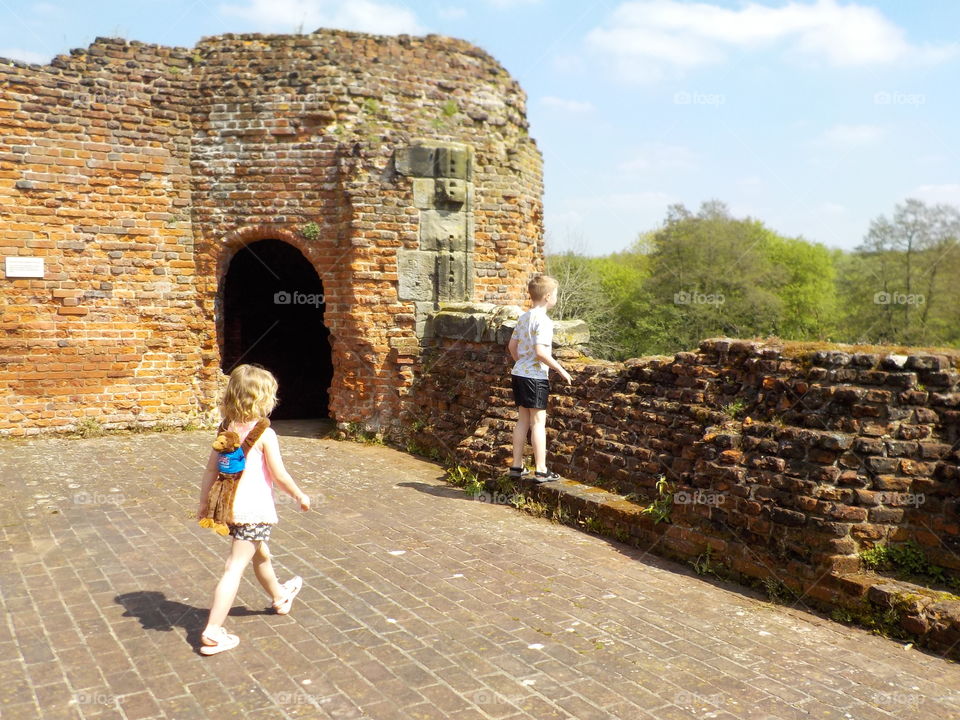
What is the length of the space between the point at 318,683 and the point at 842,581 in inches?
122

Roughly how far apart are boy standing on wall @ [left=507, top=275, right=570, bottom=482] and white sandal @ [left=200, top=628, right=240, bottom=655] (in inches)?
139

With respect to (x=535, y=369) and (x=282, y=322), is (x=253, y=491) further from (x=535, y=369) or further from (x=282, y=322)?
(x=282, y=322)

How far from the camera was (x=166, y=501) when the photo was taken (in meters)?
7.07

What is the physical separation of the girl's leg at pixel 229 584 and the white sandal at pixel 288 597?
44 centimetres

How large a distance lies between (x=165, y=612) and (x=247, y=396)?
143cm

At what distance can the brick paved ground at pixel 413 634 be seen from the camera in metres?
3.62

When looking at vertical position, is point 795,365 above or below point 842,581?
above

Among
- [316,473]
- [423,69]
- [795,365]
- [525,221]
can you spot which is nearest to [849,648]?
[795,365]

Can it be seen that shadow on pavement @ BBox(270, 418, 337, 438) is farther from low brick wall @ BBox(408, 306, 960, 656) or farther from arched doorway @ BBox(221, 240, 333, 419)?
low brick wall @ BBox(408, 306, 960, 656)

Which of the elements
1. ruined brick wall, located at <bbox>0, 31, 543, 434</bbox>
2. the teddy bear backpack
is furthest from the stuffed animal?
ruined brick wall, located at <bbox>0, 31, 543, 434</bbox>

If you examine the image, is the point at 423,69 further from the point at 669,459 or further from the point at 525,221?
the point at 669,459

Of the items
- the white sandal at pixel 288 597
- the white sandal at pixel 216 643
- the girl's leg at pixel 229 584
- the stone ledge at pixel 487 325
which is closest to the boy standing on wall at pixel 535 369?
the stone ledge at pixel 487 325

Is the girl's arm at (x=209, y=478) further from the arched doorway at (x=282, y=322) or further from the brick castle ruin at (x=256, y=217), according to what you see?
the arched doorway at (x=282, y=322)

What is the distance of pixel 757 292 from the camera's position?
129 feet
